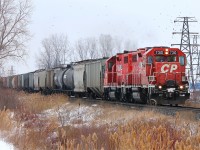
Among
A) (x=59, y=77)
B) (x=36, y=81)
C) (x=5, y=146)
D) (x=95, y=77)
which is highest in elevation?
(x=59, y=77)

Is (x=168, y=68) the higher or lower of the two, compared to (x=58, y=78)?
higher

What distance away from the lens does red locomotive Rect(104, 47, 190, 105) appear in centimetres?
1908

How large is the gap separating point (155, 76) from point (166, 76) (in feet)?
2.05

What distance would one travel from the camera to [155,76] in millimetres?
19328

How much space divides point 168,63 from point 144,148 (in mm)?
12707

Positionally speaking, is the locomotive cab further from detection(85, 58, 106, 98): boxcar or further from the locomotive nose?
detection(85, 58, 106, 98): boxcar

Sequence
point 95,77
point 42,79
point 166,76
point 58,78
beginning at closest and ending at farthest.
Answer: point 166,76 → point 95,77 → point 58,78 → point 42,79

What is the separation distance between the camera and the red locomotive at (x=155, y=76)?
62.6ft

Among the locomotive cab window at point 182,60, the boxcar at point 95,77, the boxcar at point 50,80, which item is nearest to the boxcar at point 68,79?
the boxcar at point 95,77

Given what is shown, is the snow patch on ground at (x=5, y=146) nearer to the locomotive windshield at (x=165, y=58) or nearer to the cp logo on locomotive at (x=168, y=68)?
the cp logo on locomotive at (x=168, y=68)

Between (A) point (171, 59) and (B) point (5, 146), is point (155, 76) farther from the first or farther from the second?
(B) point (5, 146)

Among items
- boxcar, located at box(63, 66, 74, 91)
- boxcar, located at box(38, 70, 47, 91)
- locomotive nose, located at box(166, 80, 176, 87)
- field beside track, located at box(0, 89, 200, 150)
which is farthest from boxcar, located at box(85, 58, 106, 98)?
boxcar, located at box(38, 70, 47, 91)

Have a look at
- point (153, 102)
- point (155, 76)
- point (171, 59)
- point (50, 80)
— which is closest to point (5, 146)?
point (153, 102)

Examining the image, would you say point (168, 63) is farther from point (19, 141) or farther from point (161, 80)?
point (19, 141)
